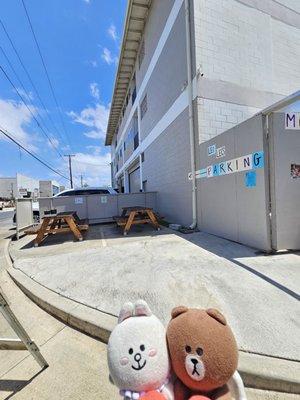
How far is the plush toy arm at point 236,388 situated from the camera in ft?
4.53

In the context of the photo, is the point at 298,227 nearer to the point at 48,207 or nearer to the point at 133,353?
the point at 133,353

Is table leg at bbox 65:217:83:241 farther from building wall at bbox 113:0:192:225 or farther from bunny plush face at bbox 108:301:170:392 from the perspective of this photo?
bunny plush face at bbox 108:301:170:392

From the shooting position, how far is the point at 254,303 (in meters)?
2.86

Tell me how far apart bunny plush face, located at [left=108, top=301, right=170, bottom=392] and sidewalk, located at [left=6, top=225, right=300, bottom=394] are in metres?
1.03

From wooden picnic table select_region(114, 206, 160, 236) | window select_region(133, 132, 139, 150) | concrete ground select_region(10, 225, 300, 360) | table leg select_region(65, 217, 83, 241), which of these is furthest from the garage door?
concrete ground select_region(10, 225, 300, 360)

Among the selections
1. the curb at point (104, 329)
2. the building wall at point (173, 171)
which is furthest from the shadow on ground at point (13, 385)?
the building wall at point (173, 171)

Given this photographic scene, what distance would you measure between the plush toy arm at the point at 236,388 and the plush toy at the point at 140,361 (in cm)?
36

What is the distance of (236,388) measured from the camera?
4.62 feet

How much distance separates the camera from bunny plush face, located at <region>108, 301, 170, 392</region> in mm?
1292

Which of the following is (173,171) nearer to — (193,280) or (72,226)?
(72,226)

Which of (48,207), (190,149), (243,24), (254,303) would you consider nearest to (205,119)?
(190,149)

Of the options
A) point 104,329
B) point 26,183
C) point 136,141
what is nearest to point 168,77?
point 136,141

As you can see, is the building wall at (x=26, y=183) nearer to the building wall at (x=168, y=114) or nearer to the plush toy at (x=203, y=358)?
the building wall at (x=168, y=114)

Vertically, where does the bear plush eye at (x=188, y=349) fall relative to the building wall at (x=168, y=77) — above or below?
below
